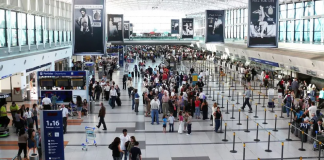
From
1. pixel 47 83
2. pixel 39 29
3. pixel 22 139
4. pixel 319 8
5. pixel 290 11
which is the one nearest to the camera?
pixel 22 139

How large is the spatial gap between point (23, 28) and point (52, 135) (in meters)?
17.3

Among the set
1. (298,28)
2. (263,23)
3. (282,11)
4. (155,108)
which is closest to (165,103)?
(155,108)

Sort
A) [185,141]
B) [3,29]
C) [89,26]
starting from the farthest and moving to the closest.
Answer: [3,29] < [89,26] < [185,141]

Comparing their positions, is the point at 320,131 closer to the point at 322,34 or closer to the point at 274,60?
the point at 322,34

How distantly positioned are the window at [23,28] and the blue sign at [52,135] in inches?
609

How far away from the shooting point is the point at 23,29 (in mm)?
25438

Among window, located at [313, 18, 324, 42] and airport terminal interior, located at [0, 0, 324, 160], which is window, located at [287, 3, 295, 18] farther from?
window, located at [313, 18, 324, 42]

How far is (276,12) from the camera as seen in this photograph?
60.2 ft

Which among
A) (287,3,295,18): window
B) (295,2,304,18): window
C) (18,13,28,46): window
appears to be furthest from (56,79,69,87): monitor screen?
(287,3,295,18): window

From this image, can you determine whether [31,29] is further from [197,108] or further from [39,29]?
[197,108]

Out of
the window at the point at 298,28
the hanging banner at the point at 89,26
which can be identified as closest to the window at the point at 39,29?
the hanging banner at the point at 89,26

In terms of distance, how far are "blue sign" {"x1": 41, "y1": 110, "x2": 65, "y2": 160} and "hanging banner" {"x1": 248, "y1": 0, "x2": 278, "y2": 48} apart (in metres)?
11.4

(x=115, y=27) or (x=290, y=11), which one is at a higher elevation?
(x=290, y=11)

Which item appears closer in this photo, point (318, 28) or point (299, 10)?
point (318, 28)
